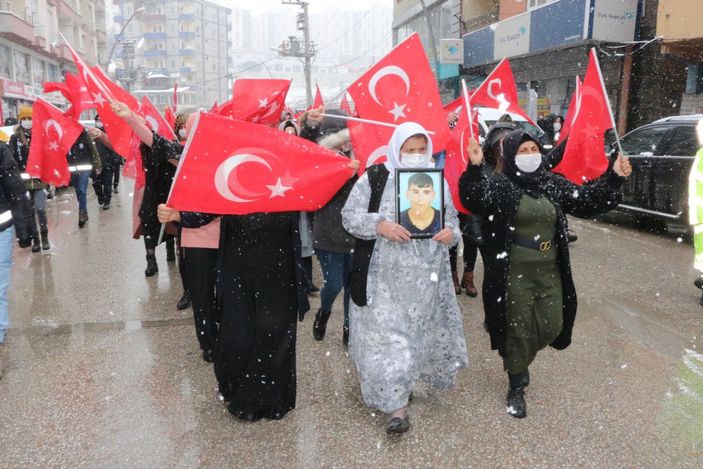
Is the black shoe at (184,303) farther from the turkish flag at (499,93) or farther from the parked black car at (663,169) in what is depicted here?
the parked black car at (663,169)

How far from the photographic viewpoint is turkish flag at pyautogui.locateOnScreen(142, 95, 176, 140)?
6.05 metres

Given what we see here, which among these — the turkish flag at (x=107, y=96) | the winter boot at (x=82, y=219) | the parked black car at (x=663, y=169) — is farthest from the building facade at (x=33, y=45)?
the parked black car at (x=663, y=169)

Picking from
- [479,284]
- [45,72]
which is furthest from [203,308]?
[45,72]

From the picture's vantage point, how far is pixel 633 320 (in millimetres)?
5172

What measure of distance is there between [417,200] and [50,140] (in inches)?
242

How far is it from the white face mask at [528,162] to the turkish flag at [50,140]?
20.0 ft

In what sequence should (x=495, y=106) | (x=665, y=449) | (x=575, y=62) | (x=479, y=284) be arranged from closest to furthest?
(x=665, y=449), (x=495, y=106), (x=479, y=284), (x=575, y=62)

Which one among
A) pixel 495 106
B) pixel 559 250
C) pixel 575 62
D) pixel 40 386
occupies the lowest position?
pixel 40 386

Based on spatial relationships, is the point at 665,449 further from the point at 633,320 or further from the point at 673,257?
the point at 673,257

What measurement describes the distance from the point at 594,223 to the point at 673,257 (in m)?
2.80

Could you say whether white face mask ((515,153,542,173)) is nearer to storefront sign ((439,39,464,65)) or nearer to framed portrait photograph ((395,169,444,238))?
framed portrait photograph ((395,169,444,238))

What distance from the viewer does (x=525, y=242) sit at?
3.40 meters

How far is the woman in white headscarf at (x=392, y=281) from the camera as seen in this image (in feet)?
10.8

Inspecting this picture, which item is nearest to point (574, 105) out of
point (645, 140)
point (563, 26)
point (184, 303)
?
point (184, 303)
